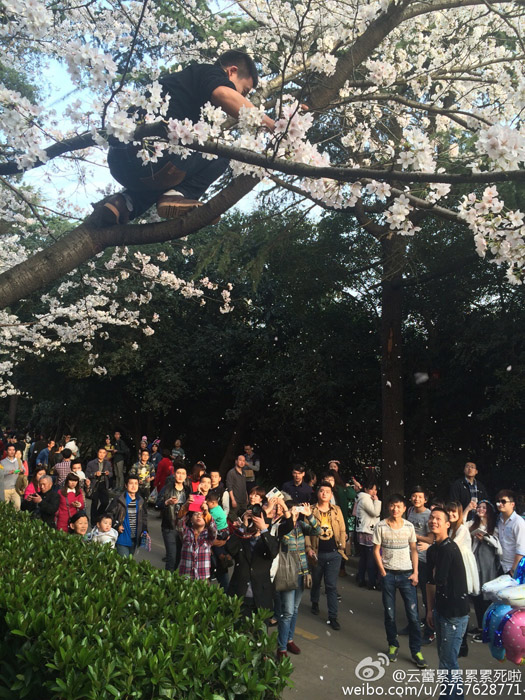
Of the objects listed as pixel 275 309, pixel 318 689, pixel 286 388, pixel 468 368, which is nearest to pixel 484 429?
pixel 468 368

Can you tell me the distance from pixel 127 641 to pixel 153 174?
3016 millimetres

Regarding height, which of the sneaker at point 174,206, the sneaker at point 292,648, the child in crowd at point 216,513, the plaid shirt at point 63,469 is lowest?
the sneaker at point 292,648

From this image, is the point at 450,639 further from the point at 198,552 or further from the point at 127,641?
the point at 127,641

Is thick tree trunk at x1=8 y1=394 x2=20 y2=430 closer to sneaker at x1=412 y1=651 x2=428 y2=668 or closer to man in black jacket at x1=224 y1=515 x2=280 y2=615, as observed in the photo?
man in black jacket at x1=224 y1=515 x2=280 y2=615

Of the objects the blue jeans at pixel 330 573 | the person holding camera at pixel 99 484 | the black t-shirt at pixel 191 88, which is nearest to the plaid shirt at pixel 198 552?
the blue jeans at pixel 330 573

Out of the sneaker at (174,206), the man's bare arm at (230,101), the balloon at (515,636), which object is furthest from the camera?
the balloon at (515,636)

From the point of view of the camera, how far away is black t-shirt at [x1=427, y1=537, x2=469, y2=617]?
5609mm

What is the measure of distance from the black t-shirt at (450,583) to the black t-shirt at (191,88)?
14.2 feet

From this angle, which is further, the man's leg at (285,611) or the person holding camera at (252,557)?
the man's leg at (285,611)

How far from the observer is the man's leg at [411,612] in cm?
676

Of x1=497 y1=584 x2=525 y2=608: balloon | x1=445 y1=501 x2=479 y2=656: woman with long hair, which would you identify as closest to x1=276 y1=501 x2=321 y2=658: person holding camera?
x1=445 y1=501 x2=479 y2=656: woman with long hair

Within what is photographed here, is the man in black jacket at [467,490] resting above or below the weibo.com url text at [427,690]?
above

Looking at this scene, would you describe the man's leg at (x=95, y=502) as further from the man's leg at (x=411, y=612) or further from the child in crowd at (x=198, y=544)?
the man's leg at (x=411, y=612)

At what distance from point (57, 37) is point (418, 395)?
10958mm
